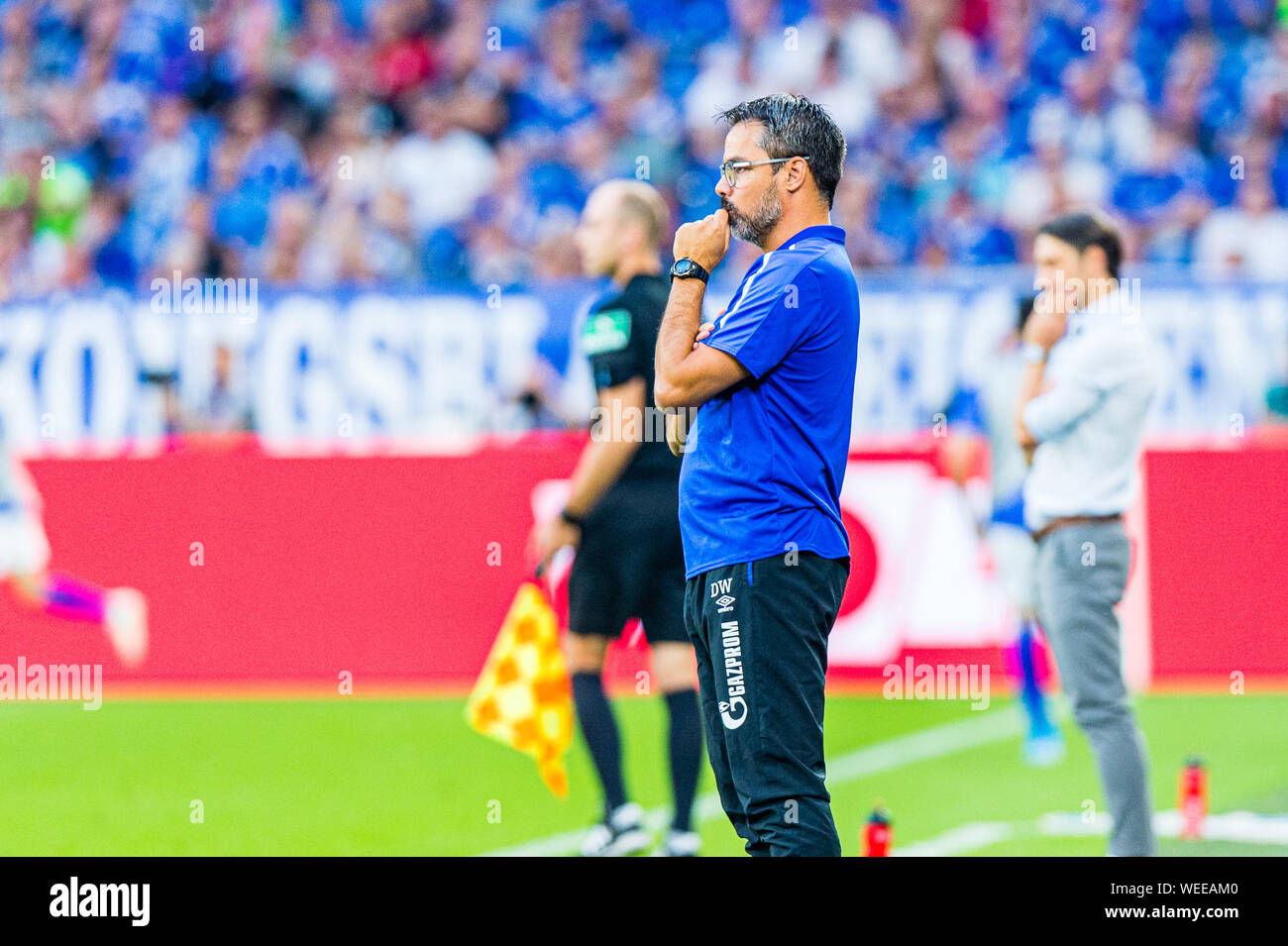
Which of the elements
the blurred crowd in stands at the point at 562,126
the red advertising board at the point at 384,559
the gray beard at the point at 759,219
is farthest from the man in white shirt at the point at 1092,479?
the blurred crowd in stands at the point at 562,126

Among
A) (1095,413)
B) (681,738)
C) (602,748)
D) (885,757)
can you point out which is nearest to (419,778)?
(602,748)

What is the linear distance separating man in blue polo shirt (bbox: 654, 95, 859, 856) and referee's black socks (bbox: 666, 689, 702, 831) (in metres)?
2.15

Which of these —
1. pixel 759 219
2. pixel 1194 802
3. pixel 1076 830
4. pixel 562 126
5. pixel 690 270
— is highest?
pixel 562 126

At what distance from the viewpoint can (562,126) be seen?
54.2 ft

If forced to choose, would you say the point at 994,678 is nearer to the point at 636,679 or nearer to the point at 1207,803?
the point at 636,679

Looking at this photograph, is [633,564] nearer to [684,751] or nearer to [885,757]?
[684,751]

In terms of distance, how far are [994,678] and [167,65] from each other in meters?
11.1

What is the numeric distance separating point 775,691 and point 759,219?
1.29 meters

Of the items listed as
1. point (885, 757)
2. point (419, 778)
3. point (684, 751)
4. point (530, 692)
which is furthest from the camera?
point (885, 757)

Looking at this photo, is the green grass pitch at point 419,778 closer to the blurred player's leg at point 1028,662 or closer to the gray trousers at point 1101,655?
the blurred player's leg at point 1028,662

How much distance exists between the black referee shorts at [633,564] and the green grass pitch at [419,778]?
0.98m

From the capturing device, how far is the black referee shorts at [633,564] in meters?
7.08
